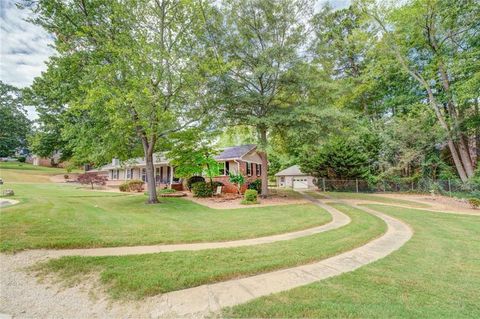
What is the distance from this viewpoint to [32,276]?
3992 millimetres

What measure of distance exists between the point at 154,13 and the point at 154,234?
11.5 metres

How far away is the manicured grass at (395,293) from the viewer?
10.2ft

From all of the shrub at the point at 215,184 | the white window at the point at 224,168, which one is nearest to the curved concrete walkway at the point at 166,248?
the shrub at the point at 215,184

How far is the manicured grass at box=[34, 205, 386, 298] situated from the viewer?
372 cm

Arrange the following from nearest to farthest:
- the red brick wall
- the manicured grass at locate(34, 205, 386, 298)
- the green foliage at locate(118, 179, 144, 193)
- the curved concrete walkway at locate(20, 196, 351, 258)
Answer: the manicured grass at locate(34, 205, 386, 298) < the curved concrete walkway at locate(20, 196, 351, 258) < the red brick wall < the green foliage at locate(118, 179, 144, 193)

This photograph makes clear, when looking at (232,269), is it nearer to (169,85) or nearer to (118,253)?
(118,253)

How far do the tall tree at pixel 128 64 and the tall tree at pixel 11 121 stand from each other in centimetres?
3799

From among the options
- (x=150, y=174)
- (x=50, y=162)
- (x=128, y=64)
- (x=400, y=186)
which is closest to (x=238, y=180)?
(x=150, y=174)

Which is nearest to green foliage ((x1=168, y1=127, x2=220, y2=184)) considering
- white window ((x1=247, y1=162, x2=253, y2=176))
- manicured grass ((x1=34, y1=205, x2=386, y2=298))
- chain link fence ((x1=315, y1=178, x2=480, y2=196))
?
white window ((x1=247, y1=162, x2=253, y2=176))

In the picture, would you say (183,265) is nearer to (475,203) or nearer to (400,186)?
(475,203)

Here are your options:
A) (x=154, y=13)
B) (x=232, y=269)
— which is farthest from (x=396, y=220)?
(x=154, y=13)

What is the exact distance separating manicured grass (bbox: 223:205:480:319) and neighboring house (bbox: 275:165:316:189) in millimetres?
27330

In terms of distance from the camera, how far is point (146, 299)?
3.34m

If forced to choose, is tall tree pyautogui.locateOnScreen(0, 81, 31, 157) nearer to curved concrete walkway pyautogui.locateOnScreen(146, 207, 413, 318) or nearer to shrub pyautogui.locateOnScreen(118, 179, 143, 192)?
shrub pyautogui.locateOnScreen(118, 179, 143, 192)
